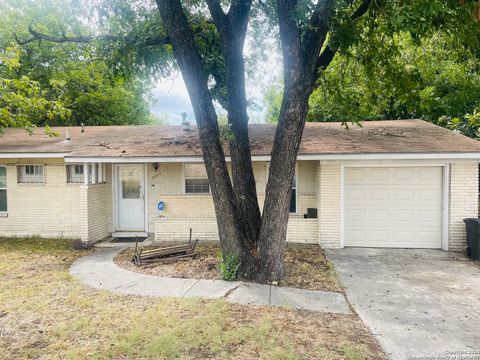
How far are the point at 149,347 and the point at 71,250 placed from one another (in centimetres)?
614

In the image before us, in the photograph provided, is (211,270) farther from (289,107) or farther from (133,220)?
(133,220)

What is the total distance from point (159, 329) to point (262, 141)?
672cm

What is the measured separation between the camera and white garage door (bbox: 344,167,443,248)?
8938 millimetres

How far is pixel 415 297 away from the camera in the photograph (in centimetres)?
555

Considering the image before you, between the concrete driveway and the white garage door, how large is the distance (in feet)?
1.55

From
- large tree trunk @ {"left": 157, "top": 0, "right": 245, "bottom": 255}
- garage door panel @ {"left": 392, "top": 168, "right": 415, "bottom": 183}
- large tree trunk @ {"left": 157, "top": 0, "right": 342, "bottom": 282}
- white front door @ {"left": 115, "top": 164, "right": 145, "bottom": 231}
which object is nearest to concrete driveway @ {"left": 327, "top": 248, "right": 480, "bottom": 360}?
large tree trunk @ {"left": 157, "top": 0, "right": 342, "bottom": 282}

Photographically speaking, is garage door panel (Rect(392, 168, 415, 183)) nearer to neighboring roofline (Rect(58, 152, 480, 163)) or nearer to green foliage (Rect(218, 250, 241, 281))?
neighboring roofline (Rect(58, 152, 480, 163))

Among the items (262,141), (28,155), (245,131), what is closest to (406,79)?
(245,131)

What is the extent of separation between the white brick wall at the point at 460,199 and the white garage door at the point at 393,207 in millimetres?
317

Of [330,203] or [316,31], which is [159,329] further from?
[330,203]

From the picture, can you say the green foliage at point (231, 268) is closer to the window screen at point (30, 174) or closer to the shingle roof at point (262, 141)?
the shingle roof at point (262, 141)

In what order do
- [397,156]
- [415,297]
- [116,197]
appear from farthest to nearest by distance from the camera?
[116,197]
[397,156]
[415,297]

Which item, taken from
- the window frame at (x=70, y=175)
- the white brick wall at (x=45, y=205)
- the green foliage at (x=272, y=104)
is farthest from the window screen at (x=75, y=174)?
the green foliage at (x=272, y=104)

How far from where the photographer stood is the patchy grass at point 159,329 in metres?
3.76
